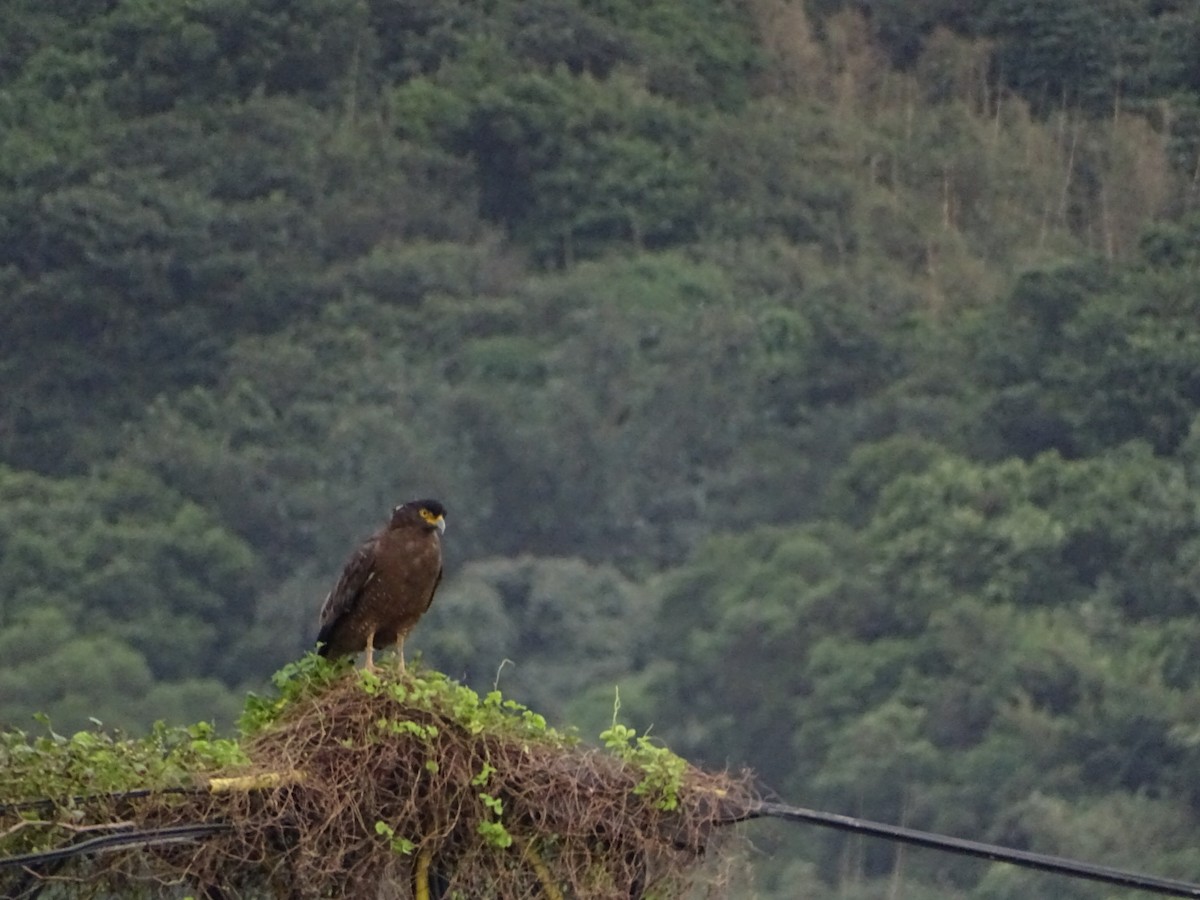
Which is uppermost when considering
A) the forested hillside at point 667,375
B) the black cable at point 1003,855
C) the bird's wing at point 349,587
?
the black cable at point 1003,855

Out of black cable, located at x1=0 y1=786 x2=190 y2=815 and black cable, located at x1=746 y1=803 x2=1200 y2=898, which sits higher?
black cable, located at x1=746 y1=803 x2=1200 y2=898

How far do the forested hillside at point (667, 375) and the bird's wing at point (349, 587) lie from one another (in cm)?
2035

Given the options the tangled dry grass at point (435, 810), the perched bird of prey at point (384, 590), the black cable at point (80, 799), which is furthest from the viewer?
the perched bird of prey at point (384, 590)

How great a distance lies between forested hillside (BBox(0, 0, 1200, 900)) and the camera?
31172 mm

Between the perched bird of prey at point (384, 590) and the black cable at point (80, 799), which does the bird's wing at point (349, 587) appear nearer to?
the perched bird of prey at point (384, 590)

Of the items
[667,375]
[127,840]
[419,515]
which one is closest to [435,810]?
[127,840]

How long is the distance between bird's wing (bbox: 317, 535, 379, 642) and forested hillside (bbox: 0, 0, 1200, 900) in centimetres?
2035

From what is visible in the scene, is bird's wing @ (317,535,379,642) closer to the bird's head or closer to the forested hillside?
the bird's head

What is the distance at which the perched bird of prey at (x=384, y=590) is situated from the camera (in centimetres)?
688

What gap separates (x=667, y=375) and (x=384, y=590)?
107 feet

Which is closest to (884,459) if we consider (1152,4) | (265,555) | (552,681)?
(552,681)

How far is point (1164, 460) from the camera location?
112 ft

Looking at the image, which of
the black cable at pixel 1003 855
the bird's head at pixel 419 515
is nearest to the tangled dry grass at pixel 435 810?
the black cable at pixel 1003 855

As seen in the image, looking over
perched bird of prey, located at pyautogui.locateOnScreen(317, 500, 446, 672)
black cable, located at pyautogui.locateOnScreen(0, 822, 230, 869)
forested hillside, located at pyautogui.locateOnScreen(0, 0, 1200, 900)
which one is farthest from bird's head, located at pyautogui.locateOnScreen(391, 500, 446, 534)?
forested hillside, located at pyautogui.locateOnScreen(0, 0, 1200, 900)
